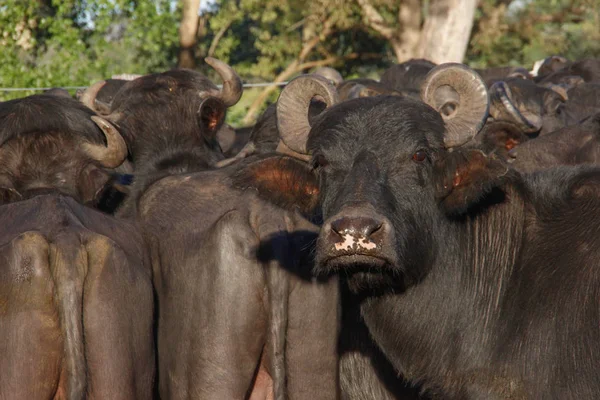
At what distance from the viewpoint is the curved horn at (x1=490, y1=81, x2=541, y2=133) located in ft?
40.3

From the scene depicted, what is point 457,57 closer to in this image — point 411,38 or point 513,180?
point 411,38

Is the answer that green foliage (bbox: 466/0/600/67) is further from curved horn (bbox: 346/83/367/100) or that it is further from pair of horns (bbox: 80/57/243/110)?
pair of horns (bbox: 80/57/243/110)

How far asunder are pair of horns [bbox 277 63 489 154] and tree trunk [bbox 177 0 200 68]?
18.0 metres

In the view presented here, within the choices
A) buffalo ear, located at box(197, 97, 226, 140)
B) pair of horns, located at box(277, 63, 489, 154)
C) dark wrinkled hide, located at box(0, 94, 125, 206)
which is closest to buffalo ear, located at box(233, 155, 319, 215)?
pair of horns, located at box(277, 63, 489, 154)

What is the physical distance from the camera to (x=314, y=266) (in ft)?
19.7

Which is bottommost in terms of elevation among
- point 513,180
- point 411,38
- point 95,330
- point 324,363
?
point 411,38

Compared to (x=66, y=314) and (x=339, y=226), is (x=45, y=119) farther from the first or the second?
(x=339, y=226)

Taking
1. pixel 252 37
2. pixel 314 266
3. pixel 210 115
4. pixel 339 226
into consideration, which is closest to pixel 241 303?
pixel 314 266

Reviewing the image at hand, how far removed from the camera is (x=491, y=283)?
637 centimetres

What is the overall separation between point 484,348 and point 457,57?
1955 cm

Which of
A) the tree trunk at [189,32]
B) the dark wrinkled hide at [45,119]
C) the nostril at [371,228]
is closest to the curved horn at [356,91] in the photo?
the dark wrinkled hide at [45,119]

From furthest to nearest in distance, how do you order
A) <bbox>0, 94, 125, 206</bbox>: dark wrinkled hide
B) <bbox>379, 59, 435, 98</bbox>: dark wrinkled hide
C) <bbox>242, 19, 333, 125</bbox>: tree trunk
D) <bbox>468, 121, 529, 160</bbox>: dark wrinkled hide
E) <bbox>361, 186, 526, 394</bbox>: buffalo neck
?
1. <bbox>242, 19, 333, 125</bbox>: tree trunk
2. <bbox>379, 59, 435, 98</bbox>: dark wrinkled hide
3. <bbox>468, 121, 529, 160</bbox>: dark wrinkled hide
4. <bbox>0, 94, 125, 206</bbox>: dark wrinkled hide
5. <bbox>361, 186, 526, 394</bbox>: buffalo neck

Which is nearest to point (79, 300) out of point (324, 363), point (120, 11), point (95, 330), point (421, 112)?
point (95, 330)

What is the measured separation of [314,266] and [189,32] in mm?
19418
